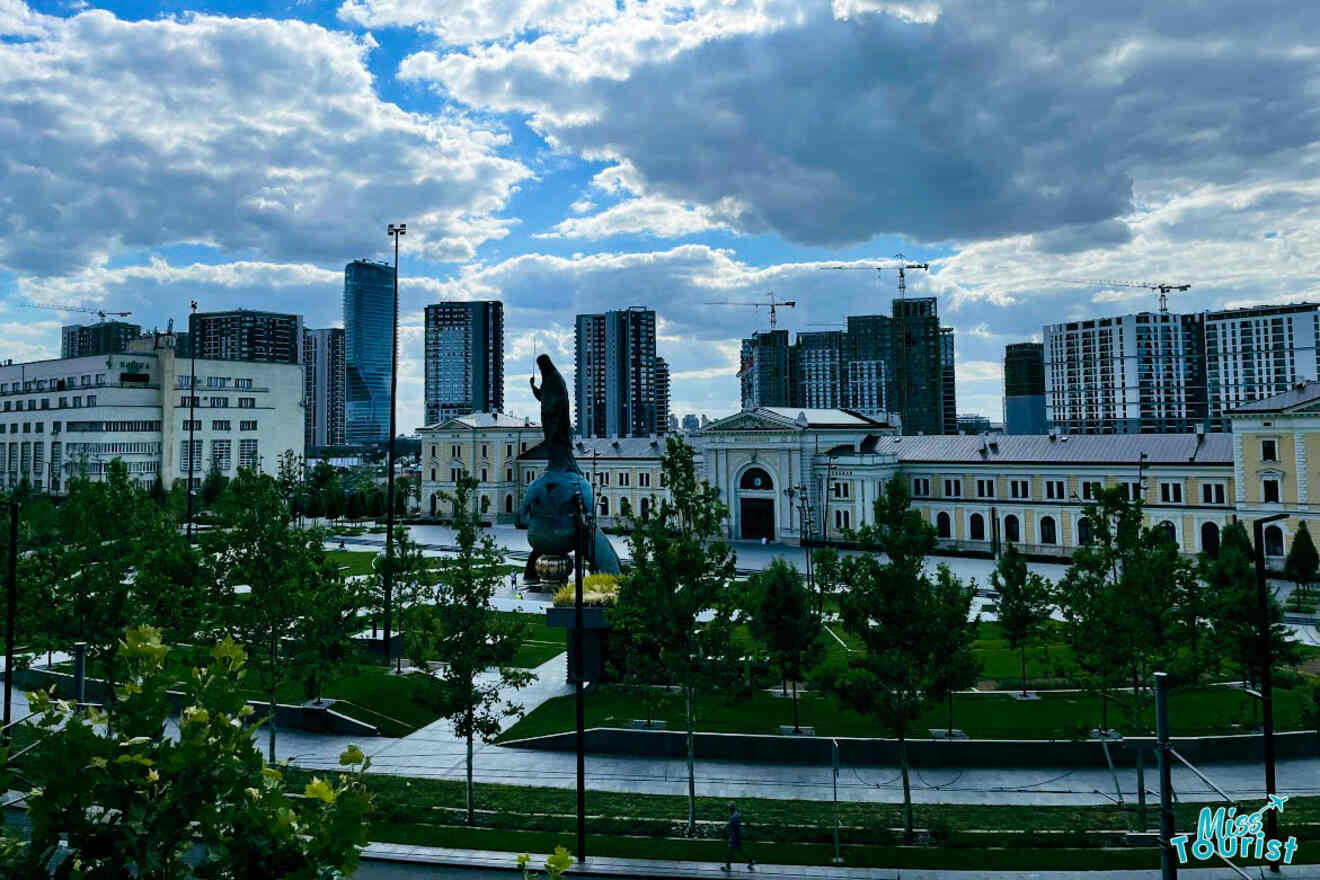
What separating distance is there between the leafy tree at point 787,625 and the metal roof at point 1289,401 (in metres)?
47.6

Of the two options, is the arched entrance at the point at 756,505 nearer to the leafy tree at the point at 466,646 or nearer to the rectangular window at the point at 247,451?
the leafy tree at the point at 466,646

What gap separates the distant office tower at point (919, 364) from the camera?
621 ft

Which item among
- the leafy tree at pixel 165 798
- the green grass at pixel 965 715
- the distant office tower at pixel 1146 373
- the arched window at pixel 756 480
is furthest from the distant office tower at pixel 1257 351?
the leafy tree at pixel 165 798

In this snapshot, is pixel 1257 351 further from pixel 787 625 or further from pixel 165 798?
pixel 165 798

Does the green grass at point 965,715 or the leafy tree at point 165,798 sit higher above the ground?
the leafy tree at point 165,798

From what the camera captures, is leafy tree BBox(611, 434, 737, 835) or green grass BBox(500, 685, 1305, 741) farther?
green grass BBox(500, 685, 1305, 741)

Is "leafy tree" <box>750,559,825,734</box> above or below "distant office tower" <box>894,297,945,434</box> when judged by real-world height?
below

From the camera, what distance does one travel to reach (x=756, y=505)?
86.8 m

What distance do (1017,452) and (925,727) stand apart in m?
54.1

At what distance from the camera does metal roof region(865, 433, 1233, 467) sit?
67.3m

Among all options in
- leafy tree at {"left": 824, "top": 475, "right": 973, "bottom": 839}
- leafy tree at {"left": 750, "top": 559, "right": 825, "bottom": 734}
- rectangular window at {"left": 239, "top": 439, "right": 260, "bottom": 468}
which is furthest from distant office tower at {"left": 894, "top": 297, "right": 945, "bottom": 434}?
leafy tree at {"left": 824, "top": 475, "right": 973, "bottom": 839}

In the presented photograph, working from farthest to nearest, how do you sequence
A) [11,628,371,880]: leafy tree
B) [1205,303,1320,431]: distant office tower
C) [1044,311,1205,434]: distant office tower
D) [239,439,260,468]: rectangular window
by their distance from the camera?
[1044,311,1205,434]: distant office tower, [1205,303,1320,431]: distant office tower, [239,439,260,468]: rectangular window, [11,628,371,880]: leafy tree

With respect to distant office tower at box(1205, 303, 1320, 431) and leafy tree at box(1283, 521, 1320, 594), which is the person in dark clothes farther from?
distant office tower at box(1205, 303, 1320, 431)

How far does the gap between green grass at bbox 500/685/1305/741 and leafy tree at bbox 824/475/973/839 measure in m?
5.84
